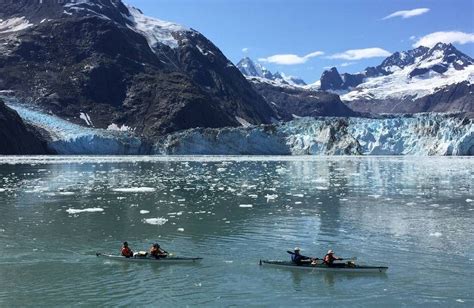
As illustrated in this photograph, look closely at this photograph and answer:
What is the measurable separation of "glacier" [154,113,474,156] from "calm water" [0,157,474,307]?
80.5 meters

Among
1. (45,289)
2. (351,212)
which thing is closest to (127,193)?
(351,212)

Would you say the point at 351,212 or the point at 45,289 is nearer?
the point at 45,289

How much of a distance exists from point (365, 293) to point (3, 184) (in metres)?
46.3

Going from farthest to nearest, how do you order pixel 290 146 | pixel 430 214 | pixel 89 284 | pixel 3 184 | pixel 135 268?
pixel 290 146
pixel 3 184
pixel 430 214
pixel 135 268
pixel 89 284

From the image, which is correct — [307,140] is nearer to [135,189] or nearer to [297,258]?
[135,189]

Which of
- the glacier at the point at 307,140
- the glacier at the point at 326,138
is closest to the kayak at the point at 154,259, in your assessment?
the glacier at the point at 307,140

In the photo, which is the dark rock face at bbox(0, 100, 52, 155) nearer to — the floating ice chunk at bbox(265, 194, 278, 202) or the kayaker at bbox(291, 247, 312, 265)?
the floating ice chunk at bbox(265, 194, 278, 202)

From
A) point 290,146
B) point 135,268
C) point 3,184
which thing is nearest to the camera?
point 135,268

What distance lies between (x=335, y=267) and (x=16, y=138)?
135 meters

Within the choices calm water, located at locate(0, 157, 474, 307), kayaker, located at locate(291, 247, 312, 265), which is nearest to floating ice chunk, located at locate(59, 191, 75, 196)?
calm water, located at locate(0, 157, 474, 307)

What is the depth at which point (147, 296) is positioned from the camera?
64.5ft

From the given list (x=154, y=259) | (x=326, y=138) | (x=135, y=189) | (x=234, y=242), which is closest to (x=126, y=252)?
(x=154, y=259)

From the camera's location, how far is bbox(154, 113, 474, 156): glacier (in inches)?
5157

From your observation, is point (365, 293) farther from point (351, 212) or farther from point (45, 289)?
point (351, 212)
